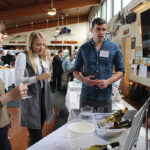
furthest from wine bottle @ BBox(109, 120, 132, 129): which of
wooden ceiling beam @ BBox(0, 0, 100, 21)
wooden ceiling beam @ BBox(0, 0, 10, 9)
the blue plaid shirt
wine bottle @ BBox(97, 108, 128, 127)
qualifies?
wooden ceiling beam @ BBox(0, 0, 100, 21)

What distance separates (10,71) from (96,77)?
17.1 feet

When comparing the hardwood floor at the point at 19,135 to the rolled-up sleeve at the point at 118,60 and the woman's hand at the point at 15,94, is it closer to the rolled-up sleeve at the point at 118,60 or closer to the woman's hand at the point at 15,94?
the woman's hand at the point at 15,94

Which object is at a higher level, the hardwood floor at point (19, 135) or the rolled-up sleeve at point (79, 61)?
the rolled-up sleeve at point (79, 61)

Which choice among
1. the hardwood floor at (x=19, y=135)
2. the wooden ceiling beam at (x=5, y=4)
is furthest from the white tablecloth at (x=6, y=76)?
the wooden ceiling beam at (x=5, y=4)

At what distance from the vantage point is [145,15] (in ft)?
9.07

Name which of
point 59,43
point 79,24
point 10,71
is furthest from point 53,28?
point 10,71

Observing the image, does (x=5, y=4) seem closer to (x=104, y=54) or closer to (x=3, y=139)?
(x=104, y=54)

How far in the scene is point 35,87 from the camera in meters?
1.56

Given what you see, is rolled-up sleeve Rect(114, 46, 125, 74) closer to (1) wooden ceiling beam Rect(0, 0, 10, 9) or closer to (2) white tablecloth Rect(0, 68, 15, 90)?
(2) white tablecloth Rect(0, 68, 15, 90)

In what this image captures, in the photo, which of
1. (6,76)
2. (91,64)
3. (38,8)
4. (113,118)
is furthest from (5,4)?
(113,118)

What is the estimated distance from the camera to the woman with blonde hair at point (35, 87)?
151 cm

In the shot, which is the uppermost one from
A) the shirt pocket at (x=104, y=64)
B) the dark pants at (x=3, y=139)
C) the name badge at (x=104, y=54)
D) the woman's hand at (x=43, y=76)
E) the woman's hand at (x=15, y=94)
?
the name badge at (x=104, y=54)

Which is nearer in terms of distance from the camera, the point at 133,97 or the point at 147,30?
the point at 147,30

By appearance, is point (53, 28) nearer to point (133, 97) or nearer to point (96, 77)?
point (133, 97)
